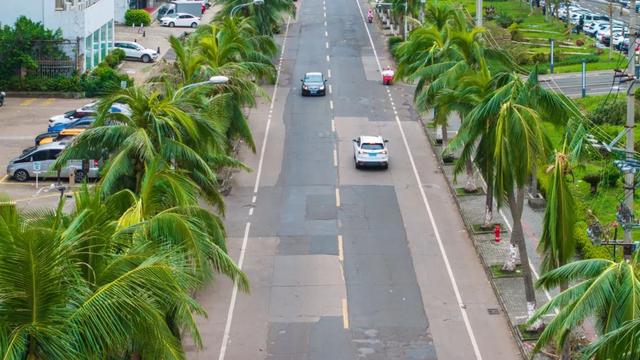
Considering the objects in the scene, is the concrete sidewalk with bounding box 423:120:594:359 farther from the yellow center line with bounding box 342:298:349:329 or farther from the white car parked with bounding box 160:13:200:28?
the white car parked with bounding box 160:13:200:28

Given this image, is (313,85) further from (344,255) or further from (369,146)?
(344,255)

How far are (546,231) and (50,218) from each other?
12.0 m

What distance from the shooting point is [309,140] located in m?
57.6

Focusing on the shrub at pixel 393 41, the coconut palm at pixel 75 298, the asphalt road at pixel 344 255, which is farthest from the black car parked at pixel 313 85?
the coconut palm at pixel 75 298

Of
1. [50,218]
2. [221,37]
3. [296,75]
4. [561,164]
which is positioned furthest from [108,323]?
[296,75]

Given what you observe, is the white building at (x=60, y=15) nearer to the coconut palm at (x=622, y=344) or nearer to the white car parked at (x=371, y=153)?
the white car parked at (x=371, y=153)

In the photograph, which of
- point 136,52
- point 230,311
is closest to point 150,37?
point 136,52

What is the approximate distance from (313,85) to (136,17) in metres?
33.7

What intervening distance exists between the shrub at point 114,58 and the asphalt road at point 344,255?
1654cm

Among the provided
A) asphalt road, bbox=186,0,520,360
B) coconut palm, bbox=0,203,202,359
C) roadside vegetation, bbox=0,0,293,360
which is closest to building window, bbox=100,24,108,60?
asphalt road, bbox=186,0,520,360

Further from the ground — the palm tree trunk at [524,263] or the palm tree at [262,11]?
the palm tree at [262,11]

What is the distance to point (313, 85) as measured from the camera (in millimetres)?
68125

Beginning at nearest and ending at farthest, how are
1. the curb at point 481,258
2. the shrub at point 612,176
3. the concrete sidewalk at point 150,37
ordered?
the curb at point 481,258, the shrub at point 612,176, the concrete sidewalk at point 150,37

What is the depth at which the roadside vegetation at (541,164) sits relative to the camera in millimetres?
18812
